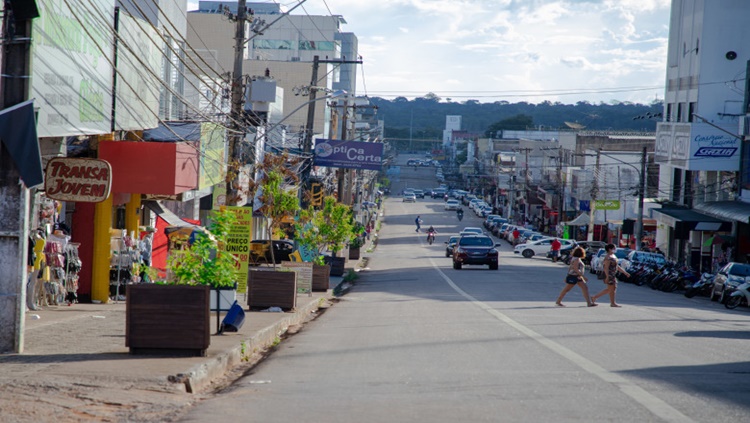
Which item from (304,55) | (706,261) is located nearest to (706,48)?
(706,261)

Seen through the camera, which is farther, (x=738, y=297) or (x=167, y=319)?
(x=738, y=297)

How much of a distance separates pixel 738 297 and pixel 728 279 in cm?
184

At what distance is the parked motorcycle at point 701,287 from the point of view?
33.8m

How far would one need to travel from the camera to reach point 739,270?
31.4m

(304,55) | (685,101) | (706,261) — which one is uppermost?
(304,55)

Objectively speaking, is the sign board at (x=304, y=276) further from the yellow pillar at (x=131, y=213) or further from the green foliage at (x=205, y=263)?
the green foliage at (x=205, y=263)

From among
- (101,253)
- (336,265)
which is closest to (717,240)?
(336,265)

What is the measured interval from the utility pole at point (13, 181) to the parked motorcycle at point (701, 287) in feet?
91.4

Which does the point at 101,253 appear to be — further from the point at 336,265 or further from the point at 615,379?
the point at 336,265

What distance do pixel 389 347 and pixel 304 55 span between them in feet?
339

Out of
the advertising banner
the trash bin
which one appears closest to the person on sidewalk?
the advertising banner

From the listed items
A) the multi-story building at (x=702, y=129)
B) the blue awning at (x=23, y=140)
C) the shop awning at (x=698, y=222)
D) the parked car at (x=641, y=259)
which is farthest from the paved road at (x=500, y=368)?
the multi-story building at (x=702, y=129)

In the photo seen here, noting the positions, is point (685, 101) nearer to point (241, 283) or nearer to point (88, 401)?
point (241, 283)

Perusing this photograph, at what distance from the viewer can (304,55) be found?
114 m
